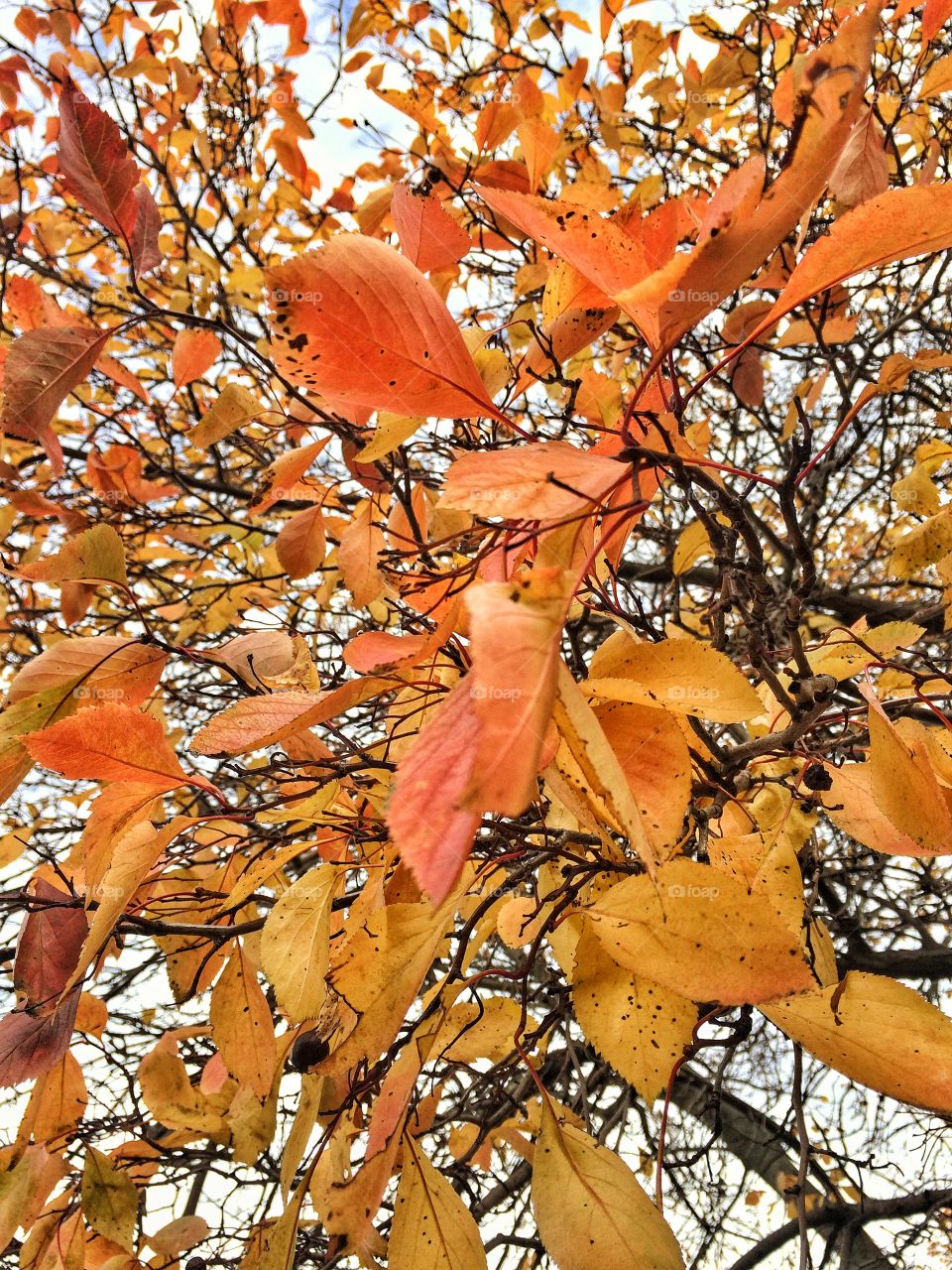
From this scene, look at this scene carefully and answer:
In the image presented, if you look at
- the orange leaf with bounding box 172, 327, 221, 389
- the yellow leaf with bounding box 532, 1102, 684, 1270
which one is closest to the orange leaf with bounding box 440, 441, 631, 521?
the yellow leaf with bounding box 532, 1102, 684, 1270

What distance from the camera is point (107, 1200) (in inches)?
35.0

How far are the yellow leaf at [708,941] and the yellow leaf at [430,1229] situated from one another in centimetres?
22

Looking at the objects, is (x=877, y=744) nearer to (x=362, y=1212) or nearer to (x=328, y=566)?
(x=362, y=1212)

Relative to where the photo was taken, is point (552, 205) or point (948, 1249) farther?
point (948, 1249)

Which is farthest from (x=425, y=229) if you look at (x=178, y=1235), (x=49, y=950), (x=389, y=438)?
(x=178, y=1235)

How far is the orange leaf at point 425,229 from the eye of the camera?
630 mm

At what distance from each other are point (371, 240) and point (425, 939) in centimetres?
40

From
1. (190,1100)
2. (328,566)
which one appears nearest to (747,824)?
(190,1100)

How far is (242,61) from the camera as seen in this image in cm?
233

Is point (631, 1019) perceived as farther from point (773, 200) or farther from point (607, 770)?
point (773, 200)

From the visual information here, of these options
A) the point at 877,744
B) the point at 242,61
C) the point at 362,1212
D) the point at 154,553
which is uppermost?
the point at 242,61

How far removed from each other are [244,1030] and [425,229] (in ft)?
2.25
